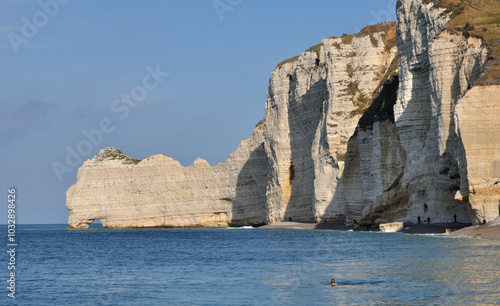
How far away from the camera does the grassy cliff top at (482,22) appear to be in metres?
47.0

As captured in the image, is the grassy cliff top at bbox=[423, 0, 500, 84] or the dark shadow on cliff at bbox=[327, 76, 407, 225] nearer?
the grassy cliff top at bbox=[423, 0, 500, 84]

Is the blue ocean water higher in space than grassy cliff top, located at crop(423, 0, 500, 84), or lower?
lower

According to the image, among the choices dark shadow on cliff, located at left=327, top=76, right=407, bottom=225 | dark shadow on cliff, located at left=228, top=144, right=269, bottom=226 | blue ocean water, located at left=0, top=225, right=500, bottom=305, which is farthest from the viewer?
dark shadow on cliff, located at left=228, top=144, right=269, bottom=226

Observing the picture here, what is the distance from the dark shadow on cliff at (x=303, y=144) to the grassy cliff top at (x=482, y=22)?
24630 millimetres

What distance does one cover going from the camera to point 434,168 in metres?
52.1

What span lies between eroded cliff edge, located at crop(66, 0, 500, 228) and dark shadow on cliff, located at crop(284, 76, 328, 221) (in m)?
0.13

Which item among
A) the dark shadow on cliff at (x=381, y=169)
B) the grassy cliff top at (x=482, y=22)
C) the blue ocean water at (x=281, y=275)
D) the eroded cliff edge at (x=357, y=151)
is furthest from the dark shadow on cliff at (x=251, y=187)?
the blue ocean water at (x=281, y=275)

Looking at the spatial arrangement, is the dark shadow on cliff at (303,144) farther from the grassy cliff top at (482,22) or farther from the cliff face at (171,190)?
the grassy cliff top at (482,22)

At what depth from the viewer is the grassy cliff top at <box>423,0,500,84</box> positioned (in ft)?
154

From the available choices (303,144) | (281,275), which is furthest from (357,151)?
(281,275)

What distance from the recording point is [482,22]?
5269 centimetres

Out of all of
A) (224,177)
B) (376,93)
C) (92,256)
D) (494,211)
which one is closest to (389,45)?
(376,93)

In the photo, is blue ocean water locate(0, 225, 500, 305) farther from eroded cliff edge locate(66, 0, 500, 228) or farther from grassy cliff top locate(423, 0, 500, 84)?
grassy cliff top locate(423, 0, 500, 84)

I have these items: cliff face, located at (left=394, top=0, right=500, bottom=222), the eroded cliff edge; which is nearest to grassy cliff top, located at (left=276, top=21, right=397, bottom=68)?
the eroded cliff edge
